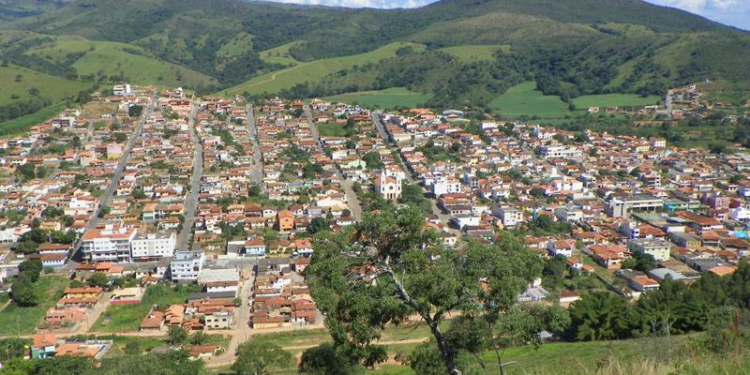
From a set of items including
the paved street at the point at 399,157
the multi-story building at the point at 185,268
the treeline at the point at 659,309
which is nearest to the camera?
the treeline at the point at 659,309

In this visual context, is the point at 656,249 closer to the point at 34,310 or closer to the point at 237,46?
the point at 34,310

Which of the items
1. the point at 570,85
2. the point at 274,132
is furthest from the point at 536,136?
the point at 570,85

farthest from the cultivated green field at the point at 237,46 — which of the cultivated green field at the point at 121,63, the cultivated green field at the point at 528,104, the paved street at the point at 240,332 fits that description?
the paved street at the point at 240,332

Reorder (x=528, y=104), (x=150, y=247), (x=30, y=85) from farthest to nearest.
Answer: (x=528, y=104)
(x=30, y=85)
(x=150, y=247)

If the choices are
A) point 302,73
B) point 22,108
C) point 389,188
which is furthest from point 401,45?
point 389,188

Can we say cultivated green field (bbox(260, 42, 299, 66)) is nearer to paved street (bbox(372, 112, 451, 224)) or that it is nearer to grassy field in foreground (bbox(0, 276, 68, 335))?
paved street (bbox(372, 112, 451, 224))

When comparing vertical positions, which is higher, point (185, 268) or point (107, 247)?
point (107, 247)

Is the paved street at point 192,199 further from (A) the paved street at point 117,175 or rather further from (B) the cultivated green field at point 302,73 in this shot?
(B) the cultivated green field at point 302,73

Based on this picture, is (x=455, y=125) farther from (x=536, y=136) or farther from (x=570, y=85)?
(x=570, y=85)
